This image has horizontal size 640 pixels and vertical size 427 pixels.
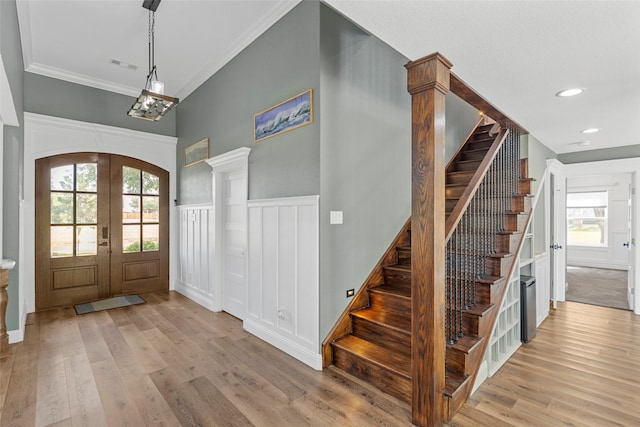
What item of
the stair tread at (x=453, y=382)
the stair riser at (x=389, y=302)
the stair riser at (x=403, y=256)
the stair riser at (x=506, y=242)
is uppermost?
the stair riser at (x=506, y=242)

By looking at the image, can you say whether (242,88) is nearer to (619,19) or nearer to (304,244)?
(304,244)

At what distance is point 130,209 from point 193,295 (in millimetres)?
1758

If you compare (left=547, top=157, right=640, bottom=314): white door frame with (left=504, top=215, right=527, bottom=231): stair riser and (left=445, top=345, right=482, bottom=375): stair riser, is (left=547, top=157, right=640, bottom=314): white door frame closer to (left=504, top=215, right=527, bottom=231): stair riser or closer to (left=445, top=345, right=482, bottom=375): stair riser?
(left=504, top=215, right=527, bottom=231): stair riser

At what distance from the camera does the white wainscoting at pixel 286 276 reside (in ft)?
9.14

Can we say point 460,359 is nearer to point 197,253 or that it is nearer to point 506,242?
point 506,242

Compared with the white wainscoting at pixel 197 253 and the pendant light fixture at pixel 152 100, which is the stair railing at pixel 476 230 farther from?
the white wainscoting at pixel 197 253

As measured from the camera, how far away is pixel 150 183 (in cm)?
530

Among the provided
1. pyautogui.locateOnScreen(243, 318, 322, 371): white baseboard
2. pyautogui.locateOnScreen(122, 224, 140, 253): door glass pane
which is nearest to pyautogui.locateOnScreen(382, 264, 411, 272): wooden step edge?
pyautogui.locateOnScreen(243, 318, 322, 371): white baseboard

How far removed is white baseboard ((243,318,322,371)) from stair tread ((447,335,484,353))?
3.67 feet

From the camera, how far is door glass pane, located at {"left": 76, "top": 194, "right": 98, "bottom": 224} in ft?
15.3

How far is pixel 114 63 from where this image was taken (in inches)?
167

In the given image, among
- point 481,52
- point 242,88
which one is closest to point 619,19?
point 481,52

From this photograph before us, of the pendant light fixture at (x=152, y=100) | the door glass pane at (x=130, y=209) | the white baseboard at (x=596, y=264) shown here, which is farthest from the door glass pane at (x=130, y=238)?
the white baseboard at (x=596, y=264)

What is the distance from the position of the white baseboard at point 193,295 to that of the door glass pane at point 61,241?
5.25ft
